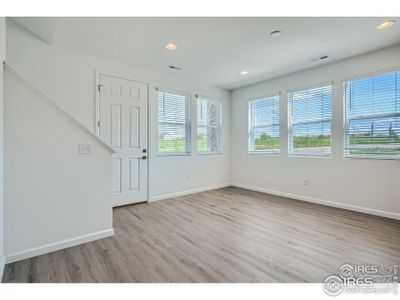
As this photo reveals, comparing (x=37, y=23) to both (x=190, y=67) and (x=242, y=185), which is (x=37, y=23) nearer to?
(x=190, y=67)

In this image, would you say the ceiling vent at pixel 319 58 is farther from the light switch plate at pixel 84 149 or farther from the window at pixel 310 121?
the light switch plate at pixel 84 149

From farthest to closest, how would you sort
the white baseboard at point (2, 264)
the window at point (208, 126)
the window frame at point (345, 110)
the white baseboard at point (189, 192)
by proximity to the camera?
1. the window at point (208, 126)
2. the white baseboard at point (189, 192)
3. the window frame at point (345, 110)
4. the white baseboard at point (2, 264)

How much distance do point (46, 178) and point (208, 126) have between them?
3765 mm

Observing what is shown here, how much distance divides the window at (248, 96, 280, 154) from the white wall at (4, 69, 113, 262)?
3685mm

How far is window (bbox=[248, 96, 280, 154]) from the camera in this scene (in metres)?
4.87

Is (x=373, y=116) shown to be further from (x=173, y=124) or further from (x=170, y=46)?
(x=173, y=124)

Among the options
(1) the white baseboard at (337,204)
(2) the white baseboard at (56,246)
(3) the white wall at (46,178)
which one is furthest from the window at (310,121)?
(2) the white baseboard at (56,246)

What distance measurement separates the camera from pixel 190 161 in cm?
496

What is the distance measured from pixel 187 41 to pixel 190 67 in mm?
1081

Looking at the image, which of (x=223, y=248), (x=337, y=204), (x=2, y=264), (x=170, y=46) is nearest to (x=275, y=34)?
(x=170, y=46)

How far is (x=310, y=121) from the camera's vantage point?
424 cm

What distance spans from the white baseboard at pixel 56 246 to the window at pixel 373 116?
4131mm

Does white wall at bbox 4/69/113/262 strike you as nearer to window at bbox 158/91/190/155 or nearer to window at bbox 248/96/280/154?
window at bbox 158/91/190/155

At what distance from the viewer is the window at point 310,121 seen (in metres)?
4.02
